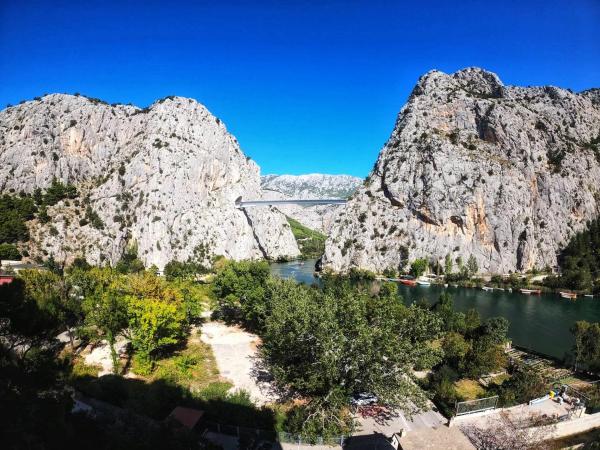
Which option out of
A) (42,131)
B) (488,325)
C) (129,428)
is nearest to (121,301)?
(129,428)

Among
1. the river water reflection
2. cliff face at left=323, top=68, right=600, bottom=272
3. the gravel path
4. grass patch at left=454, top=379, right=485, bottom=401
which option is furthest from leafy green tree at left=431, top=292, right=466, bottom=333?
cliff face at left=323, top=68, right=600, bottom=272

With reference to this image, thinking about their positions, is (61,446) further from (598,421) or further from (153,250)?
(153,250)

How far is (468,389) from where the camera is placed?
28.1 meters

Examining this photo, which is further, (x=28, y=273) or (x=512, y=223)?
(x=512, y=223)

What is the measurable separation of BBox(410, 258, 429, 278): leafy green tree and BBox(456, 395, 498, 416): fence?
7545cm

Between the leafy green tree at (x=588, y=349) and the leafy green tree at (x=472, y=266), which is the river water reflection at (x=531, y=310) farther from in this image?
the leafy green tree at (x=472, y=266)

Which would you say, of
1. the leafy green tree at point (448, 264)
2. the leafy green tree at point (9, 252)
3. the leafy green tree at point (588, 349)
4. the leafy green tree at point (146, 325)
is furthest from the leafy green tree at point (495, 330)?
the leafy green tree at point (9, 252)

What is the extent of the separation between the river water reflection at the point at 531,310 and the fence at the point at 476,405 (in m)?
23.9

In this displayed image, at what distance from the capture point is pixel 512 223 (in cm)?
10262

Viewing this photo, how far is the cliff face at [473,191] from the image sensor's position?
103062mm

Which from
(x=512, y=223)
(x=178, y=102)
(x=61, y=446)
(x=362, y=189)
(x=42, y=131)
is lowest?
(x=61, y=446)

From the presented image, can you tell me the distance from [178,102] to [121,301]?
99.9 meters

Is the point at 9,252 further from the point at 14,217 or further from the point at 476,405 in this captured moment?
the point at 476,405

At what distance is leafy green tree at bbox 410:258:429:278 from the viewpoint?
317 feet
